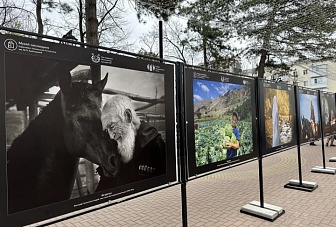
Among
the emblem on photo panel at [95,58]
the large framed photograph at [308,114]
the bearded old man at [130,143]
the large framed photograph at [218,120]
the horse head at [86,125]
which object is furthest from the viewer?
the large framed photograph at [308,114]

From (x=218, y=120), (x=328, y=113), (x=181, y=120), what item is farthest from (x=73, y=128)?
(x=328, y=113)

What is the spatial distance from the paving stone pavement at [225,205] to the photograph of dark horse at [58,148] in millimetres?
2110

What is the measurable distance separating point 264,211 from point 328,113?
4.55m

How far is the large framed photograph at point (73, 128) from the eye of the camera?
1.55 metres

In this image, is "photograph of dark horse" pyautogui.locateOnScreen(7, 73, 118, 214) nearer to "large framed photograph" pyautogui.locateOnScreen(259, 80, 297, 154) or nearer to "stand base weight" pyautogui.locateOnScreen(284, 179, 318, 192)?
"large framed photograph" pyautogui.locateOnScreen(259, 80, 297, 154)

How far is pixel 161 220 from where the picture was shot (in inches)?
146

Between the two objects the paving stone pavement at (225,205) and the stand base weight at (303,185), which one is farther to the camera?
the stand base weight at (303,185)

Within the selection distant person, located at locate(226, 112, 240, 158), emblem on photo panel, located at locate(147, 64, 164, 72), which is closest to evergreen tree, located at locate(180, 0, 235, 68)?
distant person, located at locate(226, 112, 240, 158)

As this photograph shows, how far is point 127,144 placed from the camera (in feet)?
7.25

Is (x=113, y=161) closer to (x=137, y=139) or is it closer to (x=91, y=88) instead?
(x=137, y=139)

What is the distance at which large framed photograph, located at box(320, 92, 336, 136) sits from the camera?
6676 millimetres

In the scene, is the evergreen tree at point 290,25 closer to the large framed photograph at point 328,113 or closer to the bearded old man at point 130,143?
the large framed photograph at point 328,113

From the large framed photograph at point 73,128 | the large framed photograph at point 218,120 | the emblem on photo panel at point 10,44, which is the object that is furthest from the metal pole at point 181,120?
the emblem on photo panel at point 10,44

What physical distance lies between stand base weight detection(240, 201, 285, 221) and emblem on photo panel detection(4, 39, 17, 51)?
11.9ft
